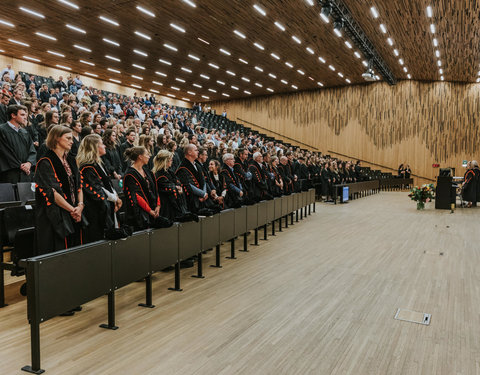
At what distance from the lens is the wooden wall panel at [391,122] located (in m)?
19.0

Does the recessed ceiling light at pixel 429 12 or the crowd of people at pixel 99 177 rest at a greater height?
the recessed ceiling light at pixel 429 12

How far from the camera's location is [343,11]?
10609 millimetres

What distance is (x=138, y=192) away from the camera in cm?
407

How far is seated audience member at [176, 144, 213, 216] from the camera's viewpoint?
16.8 ft

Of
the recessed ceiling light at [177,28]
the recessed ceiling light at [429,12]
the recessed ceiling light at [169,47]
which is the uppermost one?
the recessed ceiling light at [169,47]

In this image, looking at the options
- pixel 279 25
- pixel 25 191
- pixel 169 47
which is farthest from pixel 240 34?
pixel 25 191

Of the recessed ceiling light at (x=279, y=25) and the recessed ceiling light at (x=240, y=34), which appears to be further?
the recessed ceiling light at (x=240, y=34)

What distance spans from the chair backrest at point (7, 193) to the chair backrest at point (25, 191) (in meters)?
0.07

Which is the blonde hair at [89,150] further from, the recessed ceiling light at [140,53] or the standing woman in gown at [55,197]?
the recessed ceiling light at [140,53]

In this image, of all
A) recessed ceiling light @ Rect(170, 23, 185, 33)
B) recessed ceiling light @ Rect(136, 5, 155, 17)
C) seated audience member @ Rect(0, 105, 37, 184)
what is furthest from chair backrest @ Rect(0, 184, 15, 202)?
recessed ceiling light @ Rect(170, 23, 185, 33)

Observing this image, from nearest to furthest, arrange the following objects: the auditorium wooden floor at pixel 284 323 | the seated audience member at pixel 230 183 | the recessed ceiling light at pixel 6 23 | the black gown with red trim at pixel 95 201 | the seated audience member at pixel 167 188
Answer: the auditorium wooden floor at pixel 284 323 → the black gown with red trim at pixel 95 201 → the seated audience member at pixel 167 188 → the seated audience member at pixel 230 183 → the recessed ceiling light at pixel 6 23

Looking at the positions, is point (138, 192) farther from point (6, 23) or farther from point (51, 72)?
point (51, 72)

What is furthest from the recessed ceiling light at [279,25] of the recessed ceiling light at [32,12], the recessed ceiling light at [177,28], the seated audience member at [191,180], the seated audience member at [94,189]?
the seated audience member at [94,189]

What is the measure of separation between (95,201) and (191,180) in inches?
68.1
